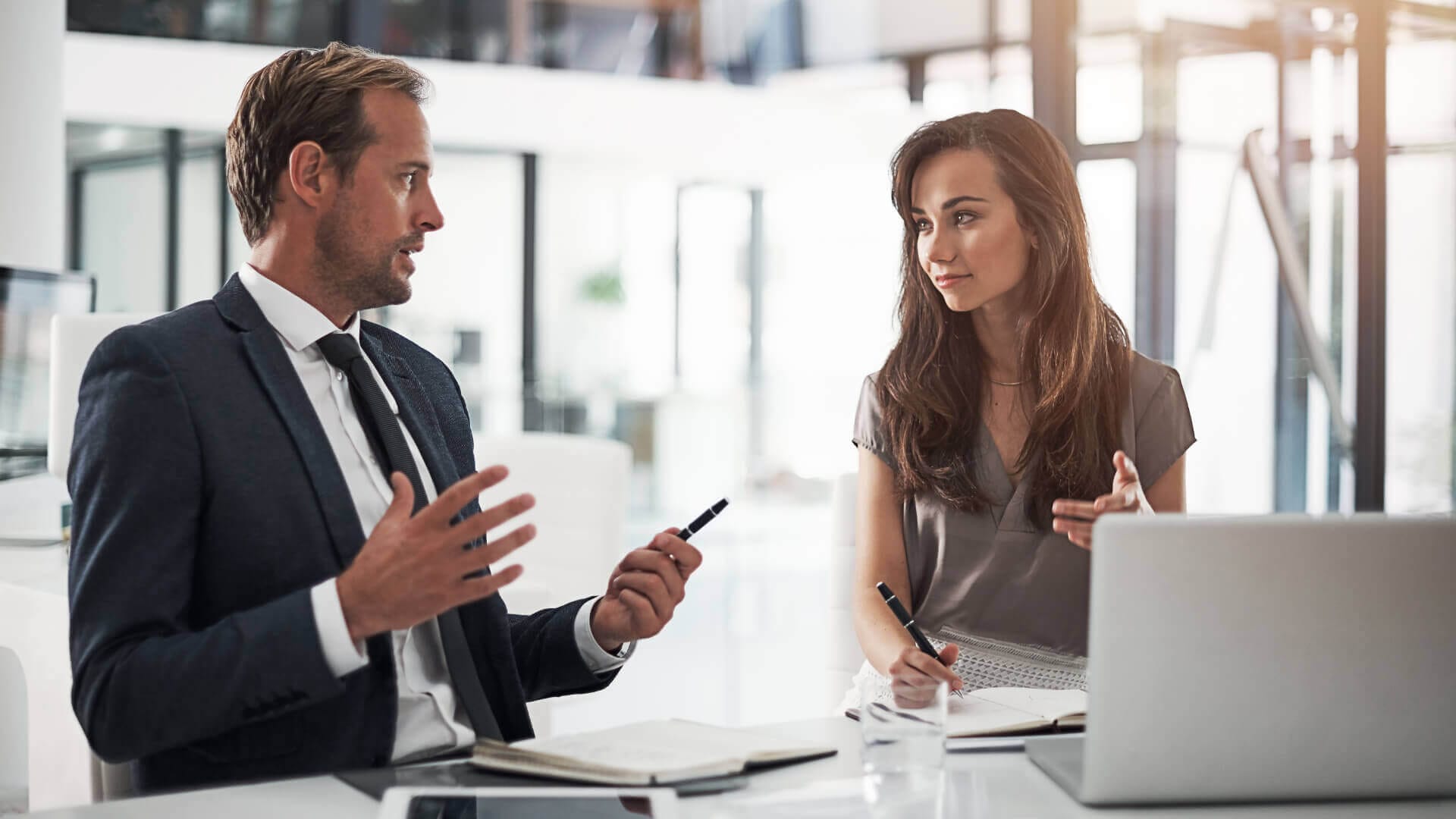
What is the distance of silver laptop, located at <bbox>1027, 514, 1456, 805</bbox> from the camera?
101cm

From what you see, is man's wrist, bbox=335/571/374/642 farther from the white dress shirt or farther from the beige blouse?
the beige blouse

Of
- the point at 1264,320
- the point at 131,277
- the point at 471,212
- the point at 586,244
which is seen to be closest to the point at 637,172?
the point at 586,244

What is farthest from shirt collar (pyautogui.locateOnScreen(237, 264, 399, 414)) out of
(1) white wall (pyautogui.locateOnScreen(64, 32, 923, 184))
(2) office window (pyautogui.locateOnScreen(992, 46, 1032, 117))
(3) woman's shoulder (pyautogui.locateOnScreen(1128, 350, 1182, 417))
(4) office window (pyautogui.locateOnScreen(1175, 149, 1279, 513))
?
(1) white wall (pyautogui.locateOnScreen(64, 32, 923, 184))

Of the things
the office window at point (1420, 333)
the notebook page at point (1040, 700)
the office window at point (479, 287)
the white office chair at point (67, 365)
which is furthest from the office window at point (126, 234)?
the notebook page at point (1040, 700)

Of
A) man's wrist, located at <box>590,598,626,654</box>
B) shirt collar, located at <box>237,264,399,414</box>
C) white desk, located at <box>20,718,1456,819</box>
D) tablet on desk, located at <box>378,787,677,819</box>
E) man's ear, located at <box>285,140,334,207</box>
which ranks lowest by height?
white desk, located at <box>20,718,1456,819</box>

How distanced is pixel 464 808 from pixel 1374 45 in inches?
177

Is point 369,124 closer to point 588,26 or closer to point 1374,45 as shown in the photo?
point 1374,45

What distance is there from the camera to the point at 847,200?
393 inches

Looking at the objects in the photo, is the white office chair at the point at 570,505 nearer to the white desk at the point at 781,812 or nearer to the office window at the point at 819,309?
the white desk at the point at 781,812

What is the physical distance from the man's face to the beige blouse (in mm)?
861

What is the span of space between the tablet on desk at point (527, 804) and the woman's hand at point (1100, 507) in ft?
1.86

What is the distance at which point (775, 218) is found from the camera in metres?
10.4

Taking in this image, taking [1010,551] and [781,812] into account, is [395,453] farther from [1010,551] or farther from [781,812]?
[1010,551]

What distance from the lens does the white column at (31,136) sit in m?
3.39
